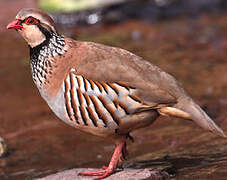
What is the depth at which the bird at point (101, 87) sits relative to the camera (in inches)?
163

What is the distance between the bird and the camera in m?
4.14

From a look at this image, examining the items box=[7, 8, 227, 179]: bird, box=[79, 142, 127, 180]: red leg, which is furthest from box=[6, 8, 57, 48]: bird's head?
box=[79, 142, 127, 180]: red leg

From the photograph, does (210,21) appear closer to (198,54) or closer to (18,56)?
(198,54)

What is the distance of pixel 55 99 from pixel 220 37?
656 centimetres

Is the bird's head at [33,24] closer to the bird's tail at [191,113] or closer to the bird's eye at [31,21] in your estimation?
the bird's eye at [31,21]

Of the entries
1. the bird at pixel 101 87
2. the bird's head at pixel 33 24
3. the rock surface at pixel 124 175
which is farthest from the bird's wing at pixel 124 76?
the rock surface at pixel 124 175

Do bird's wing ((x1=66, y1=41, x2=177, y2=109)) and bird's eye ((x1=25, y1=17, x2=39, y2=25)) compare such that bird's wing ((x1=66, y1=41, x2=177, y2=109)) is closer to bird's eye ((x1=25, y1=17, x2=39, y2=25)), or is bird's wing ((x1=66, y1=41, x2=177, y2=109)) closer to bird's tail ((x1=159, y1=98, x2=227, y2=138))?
bird's tail ((x1=159, y1=98, x2=227, y2=138))

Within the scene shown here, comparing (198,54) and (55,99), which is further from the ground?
(55,99)

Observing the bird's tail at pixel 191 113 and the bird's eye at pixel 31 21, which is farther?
the bird's eye at pixel 31 21

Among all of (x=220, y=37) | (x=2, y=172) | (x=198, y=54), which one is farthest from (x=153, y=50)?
(x=2, y=172)

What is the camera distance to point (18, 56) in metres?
9.93

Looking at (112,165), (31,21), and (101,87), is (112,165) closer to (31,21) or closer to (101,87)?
(101,87)

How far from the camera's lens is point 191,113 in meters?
4.14

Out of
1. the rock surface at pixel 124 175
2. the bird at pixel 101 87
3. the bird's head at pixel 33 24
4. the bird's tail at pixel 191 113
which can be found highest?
the bird's head at pixel 33 24
